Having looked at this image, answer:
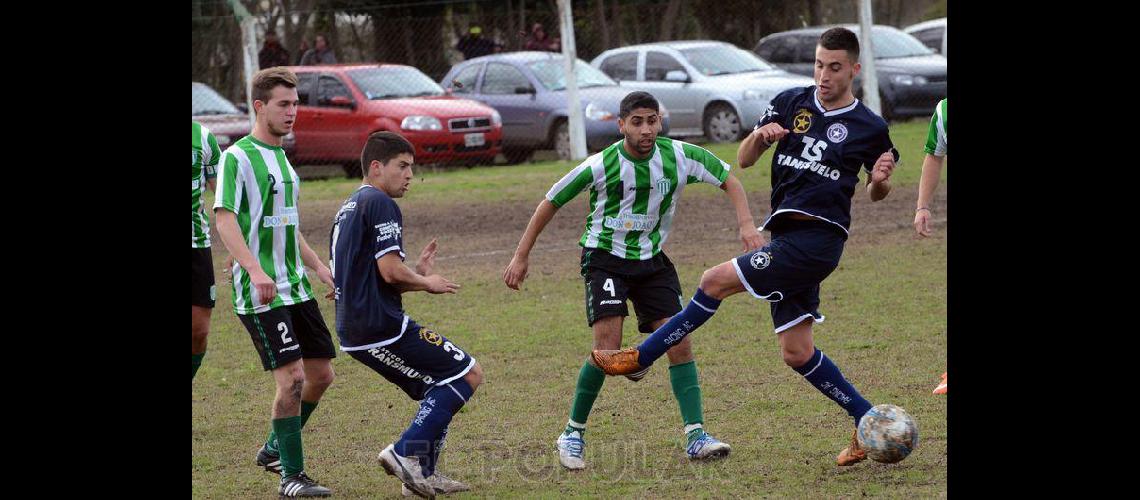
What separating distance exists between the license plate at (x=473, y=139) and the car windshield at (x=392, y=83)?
2.91ft

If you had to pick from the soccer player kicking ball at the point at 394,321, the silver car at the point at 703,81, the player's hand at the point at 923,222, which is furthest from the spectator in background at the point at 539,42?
the soccer player kicking ball at the point at 394,321

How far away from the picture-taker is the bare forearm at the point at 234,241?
5.69 meters

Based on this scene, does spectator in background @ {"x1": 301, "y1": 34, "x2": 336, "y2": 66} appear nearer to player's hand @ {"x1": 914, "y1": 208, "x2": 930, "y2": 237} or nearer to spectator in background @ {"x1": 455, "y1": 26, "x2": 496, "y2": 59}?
spectator in background @ {"x1": 455, "y1": 26, "x2": 496, "y2": 59}

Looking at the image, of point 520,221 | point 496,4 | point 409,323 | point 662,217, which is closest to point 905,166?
point 520,221

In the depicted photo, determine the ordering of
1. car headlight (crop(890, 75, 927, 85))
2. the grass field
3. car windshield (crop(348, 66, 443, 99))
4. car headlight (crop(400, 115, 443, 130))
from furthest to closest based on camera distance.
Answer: car headlight (crop(890, 75, 927, 85))
car windshield (crop(348, 66, 443, 99))
car headlight (crop(400, 115, 443, 130))
the grass field

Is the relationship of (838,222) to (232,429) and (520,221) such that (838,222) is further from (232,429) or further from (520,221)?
(520,221)

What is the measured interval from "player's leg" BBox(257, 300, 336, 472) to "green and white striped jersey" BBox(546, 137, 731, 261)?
3.96 feet

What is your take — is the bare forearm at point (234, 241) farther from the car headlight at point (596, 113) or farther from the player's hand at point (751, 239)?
the car headlight at point (596, 113)

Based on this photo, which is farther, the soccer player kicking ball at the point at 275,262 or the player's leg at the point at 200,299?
the player's leg at the point at 200,299

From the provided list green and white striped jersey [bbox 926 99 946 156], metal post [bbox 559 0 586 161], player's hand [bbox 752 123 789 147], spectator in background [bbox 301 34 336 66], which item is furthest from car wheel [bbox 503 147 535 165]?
player's hand [bbox 752 123 789 147]

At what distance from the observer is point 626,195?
6.49m

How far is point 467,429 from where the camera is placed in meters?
A: 6.84

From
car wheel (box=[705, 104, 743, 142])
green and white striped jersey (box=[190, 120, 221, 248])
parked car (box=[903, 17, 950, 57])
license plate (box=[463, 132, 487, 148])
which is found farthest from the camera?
parked car (box=[903, 17, 950, 57])

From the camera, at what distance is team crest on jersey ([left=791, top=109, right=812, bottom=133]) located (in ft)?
20.4
